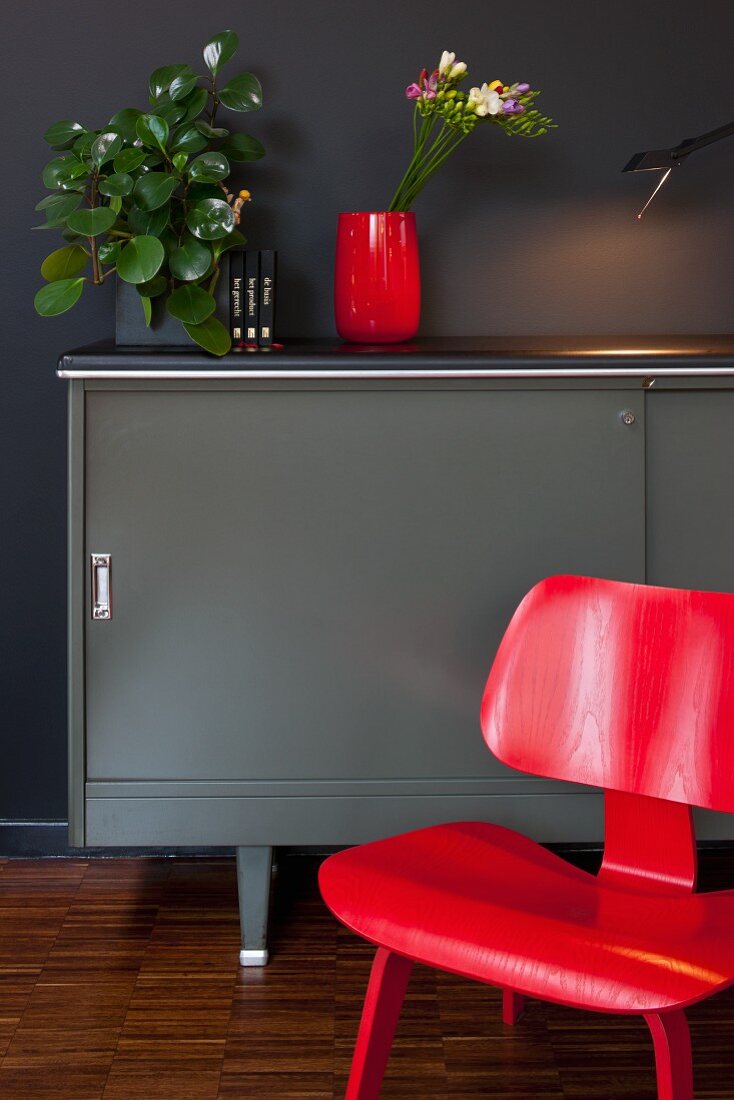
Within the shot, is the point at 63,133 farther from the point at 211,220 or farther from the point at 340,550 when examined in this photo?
the point at 340,550

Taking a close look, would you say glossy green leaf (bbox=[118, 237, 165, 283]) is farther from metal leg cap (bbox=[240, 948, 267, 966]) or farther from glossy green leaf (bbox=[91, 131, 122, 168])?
metal leg cap (bbox=[240, 948, 267, 966])

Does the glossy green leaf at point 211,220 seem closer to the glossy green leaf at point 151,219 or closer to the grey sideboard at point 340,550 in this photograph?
the glossy green leaf at point 151,219

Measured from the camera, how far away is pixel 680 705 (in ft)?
5.19

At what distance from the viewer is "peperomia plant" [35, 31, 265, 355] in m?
2.03

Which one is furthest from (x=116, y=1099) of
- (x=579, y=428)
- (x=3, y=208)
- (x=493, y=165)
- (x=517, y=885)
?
(x=493, y=165)

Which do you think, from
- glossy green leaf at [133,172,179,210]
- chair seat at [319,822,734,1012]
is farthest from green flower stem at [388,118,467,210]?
chair seat at [319,822,734,1012]

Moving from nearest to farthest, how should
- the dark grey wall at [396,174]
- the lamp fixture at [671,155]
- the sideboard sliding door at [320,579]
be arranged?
the sideboard sliding door at [320,579] < the lamp fixture at [671,155] < the dark grey wall at [396,174]

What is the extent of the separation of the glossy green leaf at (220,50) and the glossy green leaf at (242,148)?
0.14 meters

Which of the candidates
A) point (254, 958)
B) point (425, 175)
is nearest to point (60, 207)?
point (425, 175)

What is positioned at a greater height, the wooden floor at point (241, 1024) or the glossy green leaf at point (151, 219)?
the glossy green leaf at point (151, 219)

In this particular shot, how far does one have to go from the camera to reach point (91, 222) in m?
2.01

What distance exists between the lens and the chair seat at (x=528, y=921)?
49.9 inches

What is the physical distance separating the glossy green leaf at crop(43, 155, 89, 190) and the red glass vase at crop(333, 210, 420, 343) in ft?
1.65

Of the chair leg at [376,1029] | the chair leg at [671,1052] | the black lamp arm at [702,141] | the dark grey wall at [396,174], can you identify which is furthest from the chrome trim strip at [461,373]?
the chair leg at [671,1052]
